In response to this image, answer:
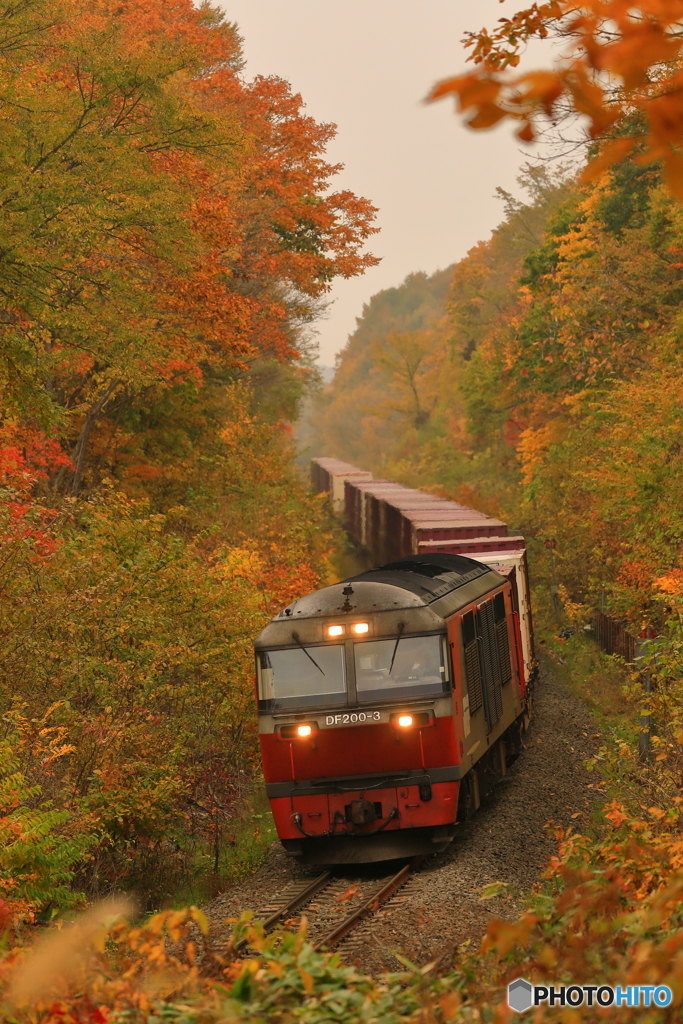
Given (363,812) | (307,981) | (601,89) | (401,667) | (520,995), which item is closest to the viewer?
(601,89)

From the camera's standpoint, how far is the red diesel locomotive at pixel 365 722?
1091cm

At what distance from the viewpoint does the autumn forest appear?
4.40 metres

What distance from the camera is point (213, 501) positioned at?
27.2 meters

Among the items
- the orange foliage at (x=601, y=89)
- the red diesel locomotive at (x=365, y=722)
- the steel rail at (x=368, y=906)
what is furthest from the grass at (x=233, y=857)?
the orange foliage at (x=601, y=89)

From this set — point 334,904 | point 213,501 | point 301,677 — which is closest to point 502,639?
point 301,677

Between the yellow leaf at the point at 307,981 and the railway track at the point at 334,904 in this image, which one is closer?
the yellow leaf at the point at 307,981

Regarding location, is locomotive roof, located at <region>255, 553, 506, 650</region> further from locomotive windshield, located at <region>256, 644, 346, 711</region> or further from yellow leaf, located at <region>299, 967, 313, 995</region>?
yellow leaf, located at <region>299, 967, 313, 995</region>

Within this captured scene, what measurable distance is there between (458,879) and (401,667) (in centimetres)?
227

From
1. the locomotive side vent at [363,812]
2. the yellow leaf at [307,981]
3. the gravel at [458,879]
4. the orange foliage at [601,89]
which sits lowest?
the gravel at [458,879]

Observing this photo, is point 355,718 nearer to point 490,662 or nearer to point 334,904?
point 334,904

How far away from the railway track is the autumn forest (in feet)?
3.63

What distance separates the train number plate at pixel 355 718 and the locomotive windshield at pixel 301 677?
187mm

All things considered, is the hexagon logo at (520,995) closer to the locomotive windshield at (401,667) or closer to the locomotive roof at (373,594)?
the locomotive windshield at (401,667)

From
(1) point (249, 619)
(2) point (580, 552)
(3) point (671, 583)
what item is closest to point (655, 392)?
(2) point (580, 552)
